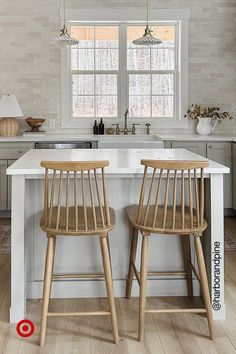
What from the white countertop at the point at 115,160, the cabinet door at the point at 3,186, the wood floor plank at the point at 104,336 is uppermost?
the white countertop at the point at 115,160

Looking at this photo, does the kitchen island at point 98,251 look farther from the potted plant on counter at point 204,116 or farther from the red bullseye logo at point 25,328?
the potted plant on counter at point 204,116

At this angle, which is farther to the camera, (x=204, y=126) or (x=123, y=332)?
(x=204, y=126)

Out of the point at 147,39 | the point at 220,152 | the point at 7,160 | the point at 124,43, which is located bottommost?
the point at 7,160

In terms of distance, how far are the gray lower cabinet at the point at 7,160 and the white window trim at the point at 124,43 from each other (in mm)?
888

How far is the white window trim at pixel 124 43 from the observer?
5824 mm

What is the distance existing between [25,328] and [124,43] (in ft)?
14.6

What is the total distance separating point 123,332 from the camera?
2.47 m

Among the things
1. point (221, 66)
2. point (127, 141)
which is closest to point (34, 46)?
point (127, 141)

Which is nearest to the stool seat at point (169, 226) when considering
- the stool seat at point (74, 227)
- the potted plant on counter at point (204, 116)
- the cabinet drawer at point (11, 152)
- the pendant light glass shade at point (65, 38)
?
the stool seat at point (74, 227)

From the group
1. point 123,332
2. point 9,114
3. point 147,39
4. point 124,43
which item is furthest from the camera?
point 124,43

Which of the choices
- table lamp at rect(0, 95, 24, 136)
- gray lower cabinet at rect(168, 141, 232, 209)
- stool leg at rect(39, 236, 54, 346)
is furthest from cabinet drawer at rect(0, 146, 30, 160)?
stool leg at rect(39, 236, 54, 346)

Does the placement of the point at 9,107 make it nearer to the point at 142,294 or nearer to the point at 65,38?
the point at 65,38

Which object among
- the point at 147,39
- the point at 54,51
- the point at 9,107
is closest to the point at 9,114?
the point at 9,107

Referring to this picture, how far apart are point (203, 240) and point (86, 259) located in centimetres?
80
